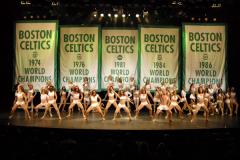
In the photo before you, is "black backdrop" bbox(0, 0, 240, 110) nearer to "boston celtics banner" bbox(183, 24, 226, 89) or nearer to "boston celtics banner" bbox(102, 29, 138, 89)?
"boston celtics banner" bbox(183, 24, 226, 89)

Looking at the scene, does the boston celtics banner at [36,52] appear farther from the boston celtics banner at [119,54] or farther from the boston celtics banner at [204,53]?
the boston celtics banner at [204,53]

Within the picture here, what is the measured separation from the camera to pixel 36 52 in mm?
15664

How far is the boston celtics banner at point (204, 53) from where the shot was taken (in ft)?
51.2

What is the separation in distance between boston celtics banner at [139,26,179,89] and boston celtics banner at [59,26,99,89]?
190cm

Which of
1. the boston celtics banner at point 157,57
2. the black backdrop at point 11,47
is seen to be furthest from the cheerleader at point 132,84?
the black backdrop at point 11,47

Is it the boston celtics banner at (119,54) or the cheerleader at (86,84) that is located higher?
the boston celtics banner at (119,54)

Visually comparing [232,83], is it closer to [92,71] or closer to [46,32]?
[92,71]

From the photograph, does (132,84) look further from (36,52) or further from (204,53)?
(36,52)

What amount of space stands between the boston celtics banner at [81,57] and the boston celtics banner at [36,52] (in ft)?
1.92

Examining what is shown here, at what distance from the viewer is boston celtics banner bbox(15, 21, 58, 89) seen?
15.5 meters

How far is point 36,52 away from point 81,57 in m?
1.84

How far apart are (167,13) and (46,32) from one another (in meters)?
5.07

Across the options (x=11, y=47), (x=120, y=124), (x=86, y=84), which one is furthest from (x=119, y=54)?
(x=11, y=47)

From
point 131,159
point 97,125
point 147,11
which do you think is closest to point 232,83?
point 147,11
